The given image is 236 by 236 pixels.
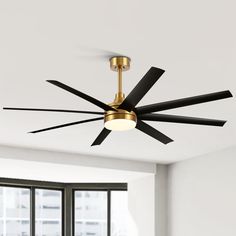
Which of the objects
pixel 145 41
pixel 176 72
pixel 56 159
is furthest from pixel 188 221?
pixel 145 41

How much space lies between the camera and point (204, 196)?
5578 mm

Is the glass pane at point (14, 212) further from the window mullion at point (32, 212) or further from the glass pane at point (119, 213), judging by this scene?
the glass pane at point (119, 213)

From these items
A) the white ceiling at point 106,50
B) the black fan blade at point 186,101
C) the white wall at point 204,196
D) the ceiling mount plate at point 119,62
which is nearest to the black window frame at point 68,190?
the white wall at point 204,196

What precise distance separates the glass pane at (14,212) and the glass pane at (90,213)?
65 centimetres

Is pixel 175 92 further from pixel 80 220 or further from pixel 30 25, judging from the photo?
pixel 80 220

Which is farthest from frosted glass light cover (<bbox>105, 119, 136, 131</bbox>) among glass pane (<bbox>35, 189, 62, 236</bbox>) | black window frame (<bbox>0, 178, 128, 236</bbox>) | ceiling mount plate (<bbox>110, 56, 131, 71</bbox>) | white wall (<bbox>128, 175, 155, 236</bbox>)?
glass pane (<bbox>35, 189, 62, 236</bbox>)

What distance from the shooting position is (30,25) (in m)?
2.60

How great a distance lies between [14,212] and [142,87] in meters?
4.43

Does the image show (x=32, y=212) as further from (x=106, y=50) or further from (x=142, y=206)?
(x=106, y=50)

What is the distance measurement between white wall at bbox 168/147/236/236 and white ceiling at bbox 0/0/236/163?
3.30ft

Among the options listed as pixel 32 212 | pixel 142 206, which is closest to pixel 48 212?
pixel 32 212

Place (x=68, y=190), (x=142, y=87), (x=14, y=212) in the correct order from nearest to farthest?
(x=142, y=87) → (x=14, y=212) → (x=68, y=190)

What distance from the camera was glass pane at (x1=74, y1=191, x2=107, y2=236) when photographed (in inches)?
268

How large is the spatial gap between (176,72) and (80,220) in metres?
4.05
